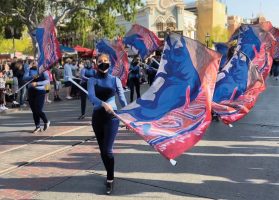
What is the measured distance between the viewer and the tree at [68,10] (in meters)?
32.8

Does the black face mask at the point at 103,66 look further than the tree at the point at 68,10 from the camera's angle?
No

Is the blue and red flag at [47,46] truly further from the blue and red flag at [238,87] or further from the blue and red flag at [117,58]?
the blue and red flag at [238,87]

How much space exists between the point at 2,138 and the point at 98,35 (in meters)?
30.8

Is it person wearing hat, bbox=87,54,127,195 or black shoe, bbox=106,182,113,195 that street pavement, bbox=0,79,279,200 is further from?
person wearing hat, bbox=87,54,127,195

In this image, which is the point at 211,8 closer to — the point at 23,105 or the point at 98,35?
the point at 98,35

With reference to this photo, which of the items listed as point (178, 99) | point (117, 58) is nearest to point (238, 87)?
point (178, 99)

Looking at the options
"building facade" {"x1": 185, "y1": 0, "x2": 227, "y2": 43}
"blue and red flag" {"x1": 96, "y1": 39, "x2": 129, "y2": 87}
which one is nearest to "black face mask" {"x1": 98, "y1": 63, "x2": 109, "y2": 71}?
"blue and red flag" {"x1": 96, "y1": 39, "x2": 129, "y2": 87}

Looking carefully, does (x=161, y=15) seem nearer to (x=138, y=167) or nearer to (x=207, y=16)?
(x=207, y=16)

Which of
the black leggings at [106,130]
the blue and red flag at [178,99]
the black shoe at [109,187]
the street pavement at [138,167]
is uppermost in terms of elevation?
the blue and red flag at [178,99]

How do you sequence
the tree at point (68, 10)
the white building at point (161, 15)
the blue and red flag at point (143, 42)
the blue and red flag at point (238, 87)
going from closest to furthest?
the blue and red flag at point (238, 87), the blue and red flag at point (143, 42), the tree at point (68, 10), the white building at point (161, 15)

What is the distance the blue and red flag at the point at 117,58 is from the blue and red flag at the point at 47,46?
241cm

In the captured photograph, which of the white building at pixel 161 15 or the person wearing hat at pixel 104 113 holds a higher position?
the white building at pixel 161 15

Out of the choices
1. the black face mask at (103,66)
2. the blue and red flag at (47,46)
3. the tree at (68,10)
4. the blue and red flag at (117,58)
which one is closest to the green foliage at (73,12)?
the tree at (68,10)

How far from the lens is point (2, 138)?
10.3 metres
